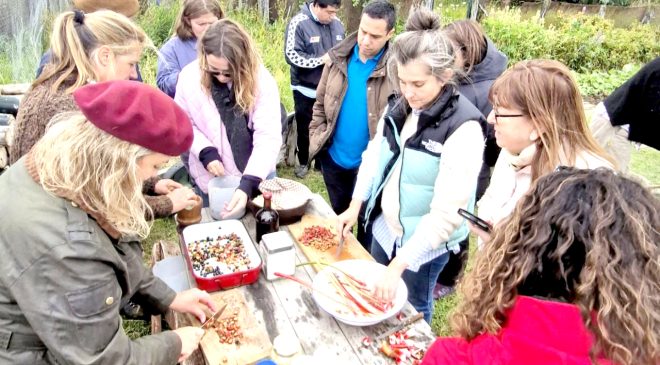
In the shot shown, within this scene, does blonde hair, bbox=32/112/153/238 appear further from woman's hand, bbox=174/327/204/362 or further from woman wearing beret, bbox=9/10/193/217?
woman wearing beret, bbox=9/10/193/217

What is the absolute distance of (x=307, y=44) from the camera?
187 inches

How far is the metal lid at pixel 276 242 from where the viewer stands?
78.0 inches

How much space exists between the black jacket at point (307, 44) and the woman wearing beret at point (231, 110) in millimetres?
2018

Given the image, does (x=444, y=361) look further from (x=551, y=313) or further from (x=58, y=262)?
(x=58, y=262)

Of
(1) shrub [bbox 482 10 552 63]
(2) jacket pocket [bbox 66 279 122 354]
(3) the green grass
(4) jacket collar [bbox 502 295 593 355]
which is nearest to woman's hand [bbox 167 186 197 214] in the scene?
(2) jacket pocket [bbox 66 279 122 354]

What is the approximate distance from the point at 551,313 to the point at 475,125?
117 centimetres

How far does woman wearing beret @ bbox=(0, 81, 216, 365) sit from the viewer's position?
1.32 m

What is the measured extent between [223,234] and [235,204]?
0.22 meters

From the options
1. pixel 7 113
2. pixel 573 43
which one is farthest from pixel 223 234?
pixel 573 43

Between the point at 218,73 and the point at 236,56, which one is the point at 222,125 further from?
the point at 236,56

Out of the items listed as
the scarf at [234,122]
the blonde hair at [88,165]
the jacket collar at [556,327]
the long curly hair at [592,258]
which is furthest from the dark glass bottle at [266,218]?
the jacket collar at [556,327]

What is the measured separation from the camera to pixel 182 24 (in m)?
3.91

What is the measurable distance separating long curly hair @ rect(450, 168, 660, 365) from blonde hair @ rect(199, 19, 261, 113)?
179 centimetres

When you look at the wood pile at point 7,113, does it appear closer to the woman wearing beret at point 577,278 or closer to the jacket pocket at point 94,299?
the jacket pocket at point 94,299
